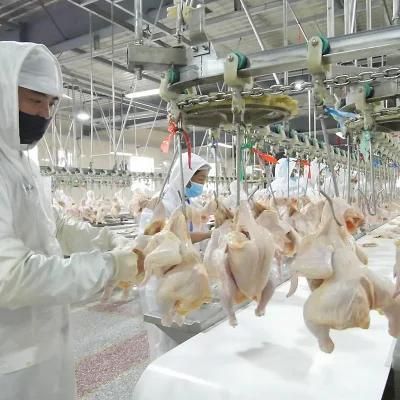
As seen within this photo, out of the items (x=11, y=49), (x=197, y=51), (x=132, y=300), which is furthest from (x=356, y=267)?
(x=132, y=300)

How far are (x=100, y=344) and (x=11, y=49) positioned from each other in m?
2.84

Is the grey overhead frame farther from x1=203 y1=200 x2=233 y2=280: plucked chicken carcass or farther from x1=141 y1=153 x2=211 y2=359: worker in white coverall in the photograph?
x1=141 y1=153 x2=211 y2=359: worker in white coverall

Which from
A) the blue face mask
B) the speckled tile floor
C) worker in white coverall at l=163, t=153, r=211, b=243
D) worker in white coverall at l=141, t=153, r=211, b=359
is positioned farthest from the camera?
the blue face mask

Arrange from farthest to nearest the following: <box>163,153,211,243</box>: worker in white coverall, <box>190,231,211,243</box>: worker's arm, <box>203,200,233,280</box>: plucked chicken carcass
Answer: <box>163,153,211,243</box>: worker in white coverall < <box>190,231,211,243</box>: worker's arm < <box>203,200,233,280</box>: plucked chicken carcass

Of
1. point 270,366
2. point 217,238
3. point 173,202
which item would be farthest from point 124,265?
point 173,202

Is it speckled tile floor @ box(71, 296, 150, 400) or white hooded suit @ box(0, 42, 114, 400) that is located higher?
white hooded suit @ box(0, 42, 114, 400)

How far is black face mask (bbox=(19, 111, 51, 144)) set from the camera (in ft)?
5.27

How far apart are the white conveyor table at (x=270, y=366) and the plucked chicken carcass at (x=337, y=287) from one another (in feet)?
0.73

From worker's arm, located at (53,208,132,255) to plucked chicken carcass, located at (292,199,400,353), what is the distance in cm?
102

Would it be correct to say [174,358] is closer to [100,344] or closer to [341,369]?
[341,369]

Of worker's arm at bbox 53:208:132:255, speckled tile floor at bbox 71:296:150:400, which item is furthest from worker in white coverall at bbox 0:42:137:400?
speckled tile floor at bbox 71:296:150:400

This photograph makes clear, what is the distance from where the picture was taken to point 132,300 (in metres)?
4.96

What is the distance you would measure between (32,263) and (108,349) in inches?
98.0

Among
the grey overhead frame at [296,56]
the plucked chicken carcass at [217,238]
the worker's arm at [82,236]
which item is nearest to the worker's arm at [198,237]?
the plucked chicken carcass at [217,238]
